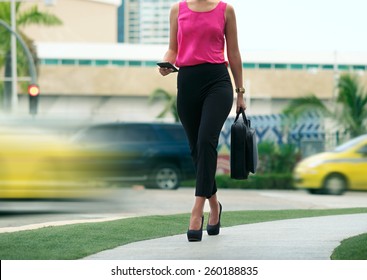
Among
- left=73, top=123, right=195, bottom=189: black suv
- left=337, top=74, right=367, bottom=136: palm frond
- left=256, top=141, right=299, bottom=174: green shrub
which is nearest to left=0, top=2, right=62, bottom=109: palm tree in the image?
left=337, top=74, right=367, bottom=136: palm frond

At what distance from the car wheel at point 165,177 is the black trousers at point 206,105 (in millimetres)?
16083

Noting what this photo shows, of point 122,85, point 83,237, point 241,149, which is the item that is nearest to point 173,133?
point 83,237

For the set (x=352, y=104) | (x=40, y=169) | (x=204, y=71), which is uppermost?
(x=204, y=71)

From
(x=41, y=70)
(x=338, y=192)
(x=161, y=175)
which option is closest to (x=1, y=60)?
(x=41, y=70)

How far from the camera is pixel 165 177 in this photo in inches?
922

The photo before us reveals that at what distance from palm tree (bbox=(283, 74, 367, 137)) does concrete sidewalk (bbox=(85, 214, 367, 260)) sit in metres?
23.4

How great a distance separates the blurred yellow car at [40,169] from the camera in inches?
482

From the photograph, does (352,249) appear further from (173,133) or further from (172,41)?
(173,133)

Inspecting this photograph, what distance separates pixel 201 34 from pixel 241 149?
2.87ft

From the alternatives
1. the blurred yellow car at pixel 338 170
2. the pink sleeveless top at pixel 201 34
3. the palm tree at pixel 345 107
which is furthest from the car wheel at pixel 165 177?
the pink sleeveless top at pixel 201 34

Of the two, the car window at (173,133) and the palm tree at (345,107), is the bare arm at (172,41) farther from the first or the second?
the palm tree at (345,107)
